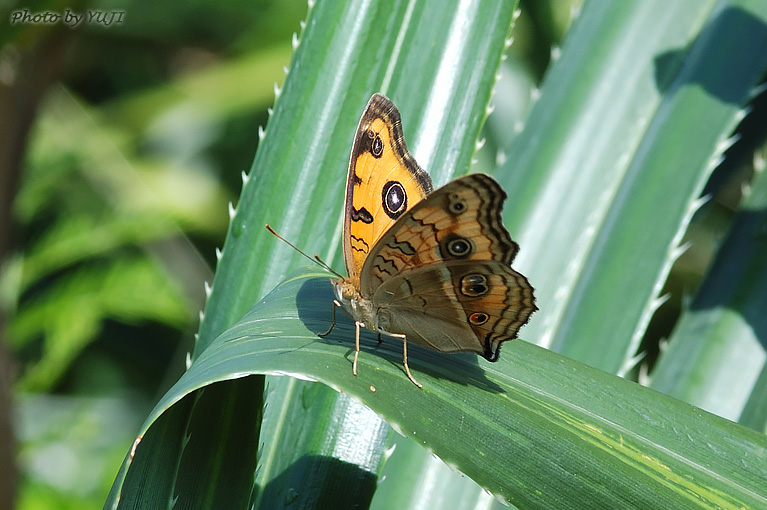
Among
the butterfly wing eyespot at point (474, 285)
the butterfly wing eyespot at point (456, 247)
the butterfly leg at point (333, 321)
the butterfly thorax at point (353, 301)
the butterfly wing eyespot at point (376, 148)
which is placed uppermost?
the butterfly wing eyespot at point (376, 148)

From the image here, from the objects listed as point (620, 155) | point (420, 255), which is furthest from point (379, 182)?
point (620, 155)

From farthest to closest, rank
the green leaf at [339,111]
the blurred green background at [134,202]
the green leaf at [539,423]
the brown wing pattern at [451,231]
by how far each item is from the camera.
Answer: the blurred green background at [134,202] → the green leaf at [339,111] → the brown wing pattern at [451,231] → the green leaf at [539,423]

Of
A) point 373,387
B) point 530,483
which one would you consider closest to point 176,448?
point 373,387

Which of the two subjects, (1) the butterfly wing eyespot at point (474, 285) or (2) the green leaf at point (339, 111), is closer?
(1) the butterfly wing eyespot at point (474, 285)

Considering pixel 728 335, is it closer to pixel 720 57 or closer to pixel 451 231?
pixel 720 57

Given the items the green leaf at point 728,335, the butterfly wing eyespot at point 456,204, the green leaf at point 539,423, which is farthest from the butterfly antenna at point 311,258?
the green leaf at point 728,335
